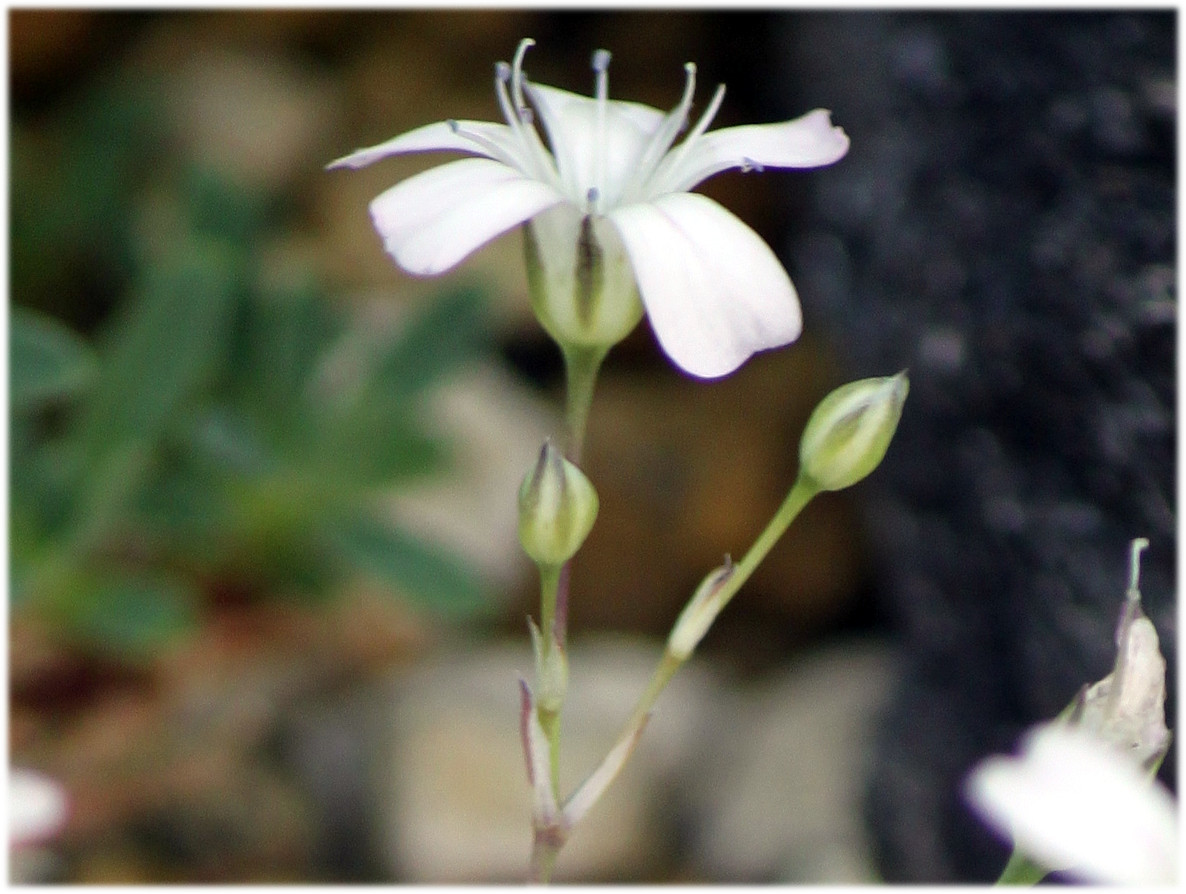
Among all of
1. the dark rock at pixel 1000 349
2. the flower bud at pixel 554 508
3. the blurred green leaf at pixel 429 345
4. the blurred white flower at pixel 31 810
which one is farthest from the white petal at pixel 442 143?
the blurred green leaf at pixel 429 345

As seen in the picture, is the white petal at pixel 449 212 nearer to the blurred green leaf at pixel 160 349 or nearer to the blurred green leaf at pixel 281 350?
the blurred green leaf at pixel 160 349

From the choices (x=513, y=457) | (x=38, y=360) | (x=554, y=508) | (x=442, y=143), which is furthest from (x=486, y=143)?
(x=513, y=457)

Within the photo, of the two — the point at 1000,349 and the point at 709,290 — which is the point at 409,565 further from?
the point at 709,290

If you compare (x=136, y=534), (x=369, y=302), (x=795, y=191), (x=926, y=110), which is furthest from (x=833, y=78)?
(x=136, y=534)

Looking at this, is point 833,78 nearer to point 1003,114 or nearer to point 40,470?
point 1003,114

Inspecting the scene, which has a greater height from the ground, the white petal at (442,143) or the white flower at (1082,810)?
Result: the white petal at (442,143)
